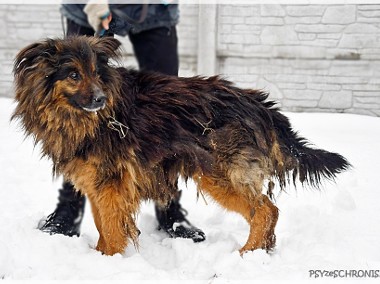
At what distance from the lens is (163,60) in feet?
12.4

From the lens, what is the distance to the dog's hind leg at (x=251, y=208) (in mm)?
3316

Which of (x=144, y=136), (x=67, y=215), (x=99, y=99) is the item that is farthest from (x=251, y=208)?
(x=67, y=215)

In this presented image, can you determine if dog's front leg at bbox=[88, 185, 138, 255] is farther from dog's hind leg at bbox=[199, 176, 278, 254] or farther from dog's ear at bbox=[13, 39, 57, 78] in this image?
dog's ear at bbox=[13, 39, 57, 78]

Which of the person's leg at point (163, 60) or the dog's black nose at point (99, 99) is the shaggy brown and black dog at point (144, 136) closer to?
the dog's black nose at point (99, 99)

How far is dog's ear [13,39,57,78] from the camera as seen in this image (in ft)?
9.78

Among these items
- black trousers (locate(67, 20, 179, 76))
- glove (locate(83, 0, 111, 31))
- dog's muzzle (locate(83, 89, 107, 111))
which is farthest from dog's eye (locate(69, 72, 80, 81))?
black trousers (locate(67, 20, 179, 76))

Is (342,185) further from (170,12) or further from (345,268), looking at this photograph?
(170,12)

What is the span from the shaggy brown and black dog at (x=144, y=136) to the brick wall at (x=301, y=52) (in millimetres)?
4414

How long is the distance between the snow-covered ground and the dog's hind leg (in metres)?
0.13

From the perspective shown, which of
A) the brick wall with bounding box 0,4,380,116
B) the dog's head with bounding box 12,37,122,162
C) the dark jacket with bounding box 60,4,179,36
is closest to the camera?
the dog's head with bounding box 12,37,122,162

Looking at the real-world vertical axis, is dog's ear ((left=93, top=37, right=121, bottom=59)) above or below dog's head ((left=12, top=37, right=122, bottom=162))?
above

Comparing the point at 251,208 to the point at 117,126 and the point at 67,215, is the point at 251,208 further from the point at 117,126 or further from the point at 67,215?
the point at 67,215

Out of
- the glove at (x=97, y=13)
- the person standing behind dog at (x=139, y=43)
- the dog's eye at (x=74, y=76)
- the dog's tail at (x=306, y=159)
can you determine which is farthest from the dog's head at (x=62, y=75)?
the dog's tail at (x=306, y=159)

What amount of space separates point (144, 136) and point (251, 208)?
2.91 feet
